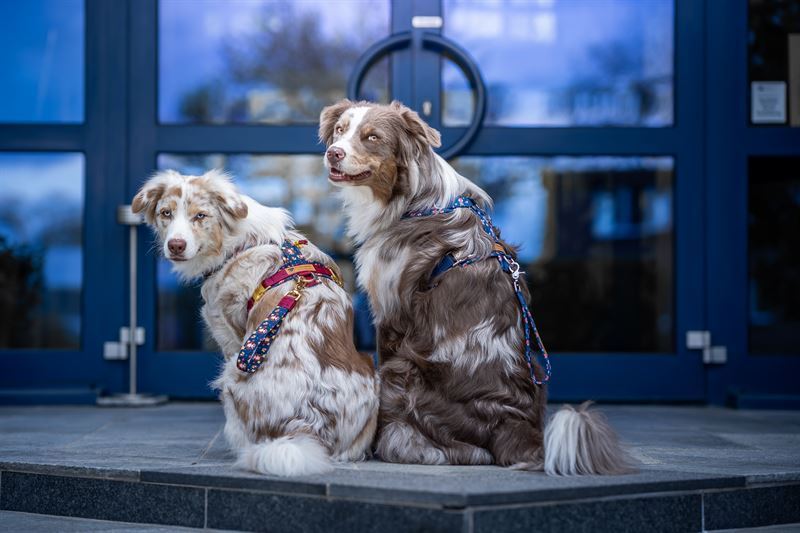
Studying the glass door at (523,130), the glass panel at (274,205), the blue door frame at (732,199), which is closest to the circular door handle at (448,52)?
the glass door at (523,130)

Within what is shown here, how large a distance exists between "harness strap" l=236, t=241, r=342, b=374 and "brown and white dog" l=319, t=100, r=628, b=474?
0.18 meters

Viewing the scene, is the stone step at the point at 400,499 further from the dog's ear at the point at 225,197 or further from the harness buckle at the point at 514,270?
the dog's ear at the point at 225,197

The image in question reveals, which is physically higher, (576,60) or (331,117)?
(576,60)

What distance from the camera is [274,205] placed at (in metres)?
4.79

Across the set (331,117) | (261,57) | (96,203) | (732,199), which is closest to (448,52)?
(261,57)

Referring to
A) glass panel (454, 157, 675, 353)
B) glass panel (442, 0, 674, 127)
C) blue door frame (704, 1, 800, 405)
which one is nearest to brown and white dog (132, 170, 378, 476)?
glass panel (454, 157, 675, 353)

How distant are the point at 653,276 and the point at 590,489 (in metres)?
2.37

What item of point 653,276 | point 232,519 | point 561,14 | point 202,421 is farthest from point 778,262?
point 232,519

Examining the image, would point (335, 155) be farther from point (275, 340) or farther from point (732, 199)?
point (732, 199)

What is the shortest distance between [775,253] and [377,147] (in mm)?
2878

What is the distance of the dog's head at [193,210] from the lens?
3.13 m

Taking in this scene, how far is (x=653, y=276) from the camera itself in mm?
4754

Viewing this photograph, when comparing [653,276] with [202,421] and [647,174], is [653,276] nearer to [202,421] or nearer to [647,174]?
[647,174]

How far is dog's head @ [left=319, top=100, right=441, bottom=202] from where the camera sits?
302 centimetres
